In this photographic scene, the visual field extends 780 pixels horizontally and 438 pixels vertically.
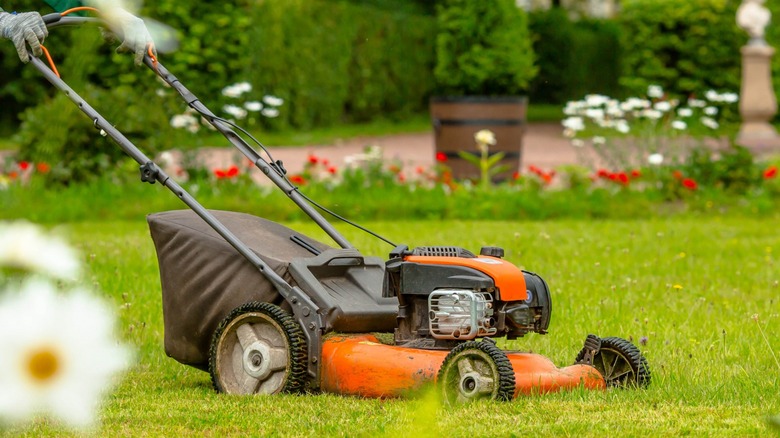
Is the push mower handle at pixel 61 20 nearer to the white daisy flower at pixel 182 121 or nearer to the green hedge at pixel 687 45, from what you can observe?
the white daisy flower at pixel 182 121

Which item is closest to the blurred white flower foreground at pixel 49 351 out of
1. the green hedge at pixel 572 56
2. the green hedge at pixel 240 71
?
the green hedge at pixel 240 71

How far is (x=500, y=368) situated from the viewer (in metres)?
2.97

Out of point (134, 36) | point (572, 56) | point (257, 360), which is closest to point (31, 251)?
point (257, 360)

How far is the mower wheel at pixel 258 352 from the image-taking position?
10.8 ft

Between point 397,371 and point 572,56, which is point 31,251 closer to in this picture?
point 397,371

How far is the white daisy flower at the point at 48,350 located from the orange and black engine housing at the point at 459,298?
2.48 m

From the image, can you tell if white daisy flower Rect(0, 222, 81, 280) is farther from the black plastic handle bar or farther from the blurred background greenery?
the blurred background greenery

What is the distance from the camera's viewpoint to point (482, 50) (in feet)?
35.5

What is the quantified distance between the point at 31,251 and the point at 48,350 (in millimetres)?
66

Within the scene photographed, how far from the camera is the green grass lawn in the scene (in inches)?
111

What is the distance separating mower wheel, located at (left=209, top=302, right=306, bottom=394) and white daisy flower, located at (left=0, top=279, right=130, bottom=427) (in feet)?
8.69

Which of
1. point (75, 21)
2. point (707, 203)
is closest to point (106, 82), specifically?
point (707, 203)

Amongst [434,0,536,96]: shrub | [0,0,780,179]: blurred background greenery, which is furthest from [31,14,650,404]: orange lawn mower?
[434,0,536,96]: shrub

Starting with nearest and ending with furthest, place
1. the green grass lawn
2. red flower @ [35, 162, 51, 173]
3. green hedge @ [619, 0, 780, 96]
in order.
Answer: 1. the green grass lawn
2. red flower @ [35, 162, 51, 173]
3. green hedge @ [619, 0, 780, 96]
